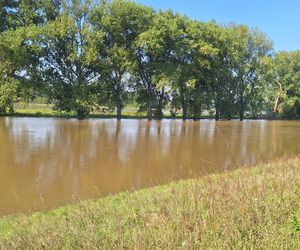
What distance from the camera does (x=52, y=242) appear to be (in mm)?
5242

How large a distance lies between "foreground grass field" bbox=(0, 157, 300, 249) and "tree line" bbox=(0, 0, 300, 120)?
48.0 metres

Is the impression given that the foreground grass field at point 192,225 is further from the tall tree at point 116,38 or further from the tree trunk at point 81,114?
the tall tree at point 116,38

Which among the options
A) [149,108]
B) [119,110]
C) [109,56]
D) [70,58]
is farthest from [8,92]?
[149,108]

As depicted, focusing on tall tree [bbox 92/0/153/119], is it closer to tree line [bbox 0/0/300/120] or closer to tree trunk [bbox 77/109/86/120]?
tree line [bbox 0/0/300/120]

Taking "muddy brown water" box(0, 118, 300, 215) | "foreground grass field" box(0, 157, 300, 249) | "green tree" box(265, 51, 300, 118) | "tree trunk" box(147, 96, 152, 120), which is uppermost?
"green tree" box(265, 51, 300, 118)

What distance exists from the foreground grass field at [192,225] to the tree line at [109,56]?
48.0m

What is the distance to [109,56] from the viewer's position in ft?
186

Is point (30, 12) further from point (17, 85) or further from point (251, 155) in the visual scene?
point (251, 155)

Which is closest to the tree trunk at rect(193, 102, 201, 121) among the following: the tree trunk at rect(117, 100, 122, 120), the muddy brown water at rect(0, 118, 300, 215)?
the tree trunk at rect(117, 100, 122, 120)

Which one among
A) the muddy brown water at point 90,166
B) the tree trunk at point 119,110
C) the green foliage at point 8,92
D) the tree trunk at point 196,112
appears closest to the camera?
the muddy brown water at point 90,166

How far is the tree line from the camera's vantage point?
53.5m

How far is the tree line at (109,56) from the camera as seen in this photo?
176ft

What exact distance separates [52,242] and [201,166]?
37.6 ft

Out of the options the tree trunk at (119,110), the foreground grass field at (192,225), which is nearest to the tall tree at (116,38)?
the tree trunk at (119,110)
